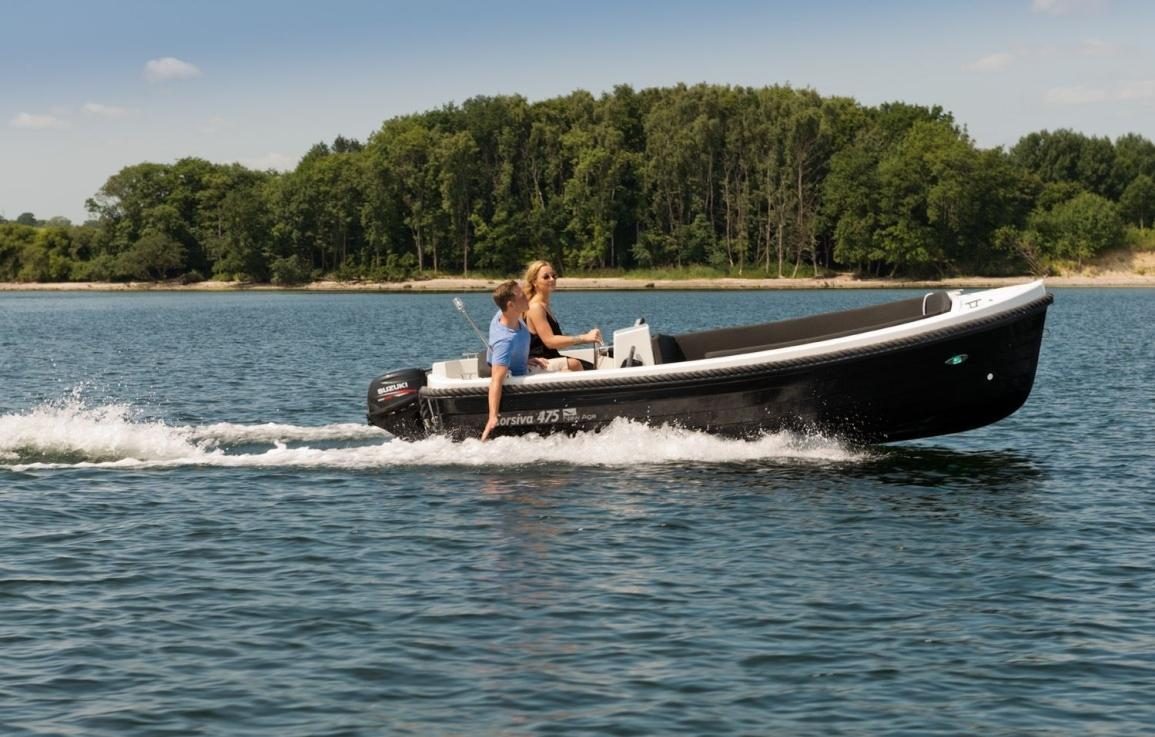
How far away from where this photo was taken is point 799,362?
14625 millimetres

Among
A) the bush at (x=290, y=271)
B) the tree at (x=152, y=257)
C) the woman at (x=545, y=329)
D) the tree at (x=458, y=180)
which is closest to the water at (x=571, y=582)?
the woman at (x=545, y=329)

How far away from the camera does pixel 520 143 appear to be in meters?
112

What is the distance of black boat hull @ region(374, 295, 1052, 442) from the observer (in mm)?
14617

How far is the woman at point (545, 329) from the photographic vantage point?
1511 centimetres

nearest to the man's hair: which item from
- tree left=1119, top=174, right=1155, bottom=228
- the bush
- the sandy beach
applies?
the sandy beach

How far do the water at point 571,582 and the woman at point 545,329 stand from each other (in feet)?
3.11

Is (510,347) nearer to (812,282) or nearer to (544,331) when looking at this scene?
(544,331)

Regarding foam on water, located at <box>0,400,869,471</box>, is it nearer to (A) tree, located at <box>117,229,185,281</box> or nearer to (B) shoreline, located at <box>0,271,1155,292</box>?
(B) shoreline, located at <box>0,271,1155,292</box>

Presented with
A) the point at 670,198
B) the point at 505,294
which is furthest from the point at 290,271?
the point at 505,294

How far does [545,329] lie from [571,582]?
17.0ft

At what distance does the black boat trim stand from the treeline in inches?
3333

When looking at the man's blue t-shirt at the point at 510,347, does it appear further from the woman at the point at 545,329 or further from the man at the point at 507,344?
the woman at the point at 545,329

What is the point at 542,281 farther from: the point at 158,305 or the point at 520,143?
the point at 520,143

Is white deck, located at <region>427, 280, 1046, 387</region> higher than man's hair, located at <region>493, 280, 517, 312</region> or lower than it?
lower
